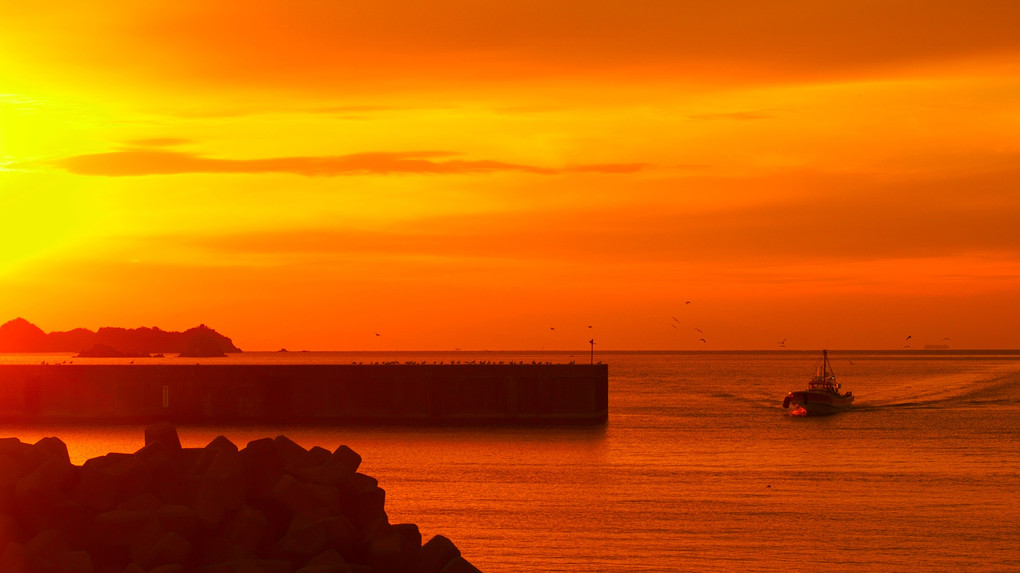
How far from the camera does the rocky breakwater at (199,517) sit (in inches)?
574

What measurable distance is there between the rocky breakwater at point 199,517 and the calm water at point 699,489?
332 inches

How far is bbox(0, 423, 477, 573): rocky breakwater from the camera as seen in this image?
14.6 m

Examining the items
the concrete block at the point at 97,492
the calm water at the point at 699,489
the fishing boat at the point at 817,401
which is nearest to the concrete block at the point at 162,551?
the concrete block at the point at 97,492

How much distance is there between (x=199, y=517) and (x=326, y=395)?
165 feet

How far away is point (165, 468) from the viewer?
16656 millimetres

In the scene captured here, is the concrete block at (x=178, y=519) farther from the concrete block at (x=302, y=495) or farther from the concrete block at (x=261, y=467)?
the concrete block at (x=261, y=467)

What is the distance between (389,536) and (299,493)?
4.47 feet

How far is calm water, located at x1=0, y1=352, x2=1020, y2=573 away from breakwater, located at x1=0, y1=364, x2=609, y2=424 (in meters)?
2.47

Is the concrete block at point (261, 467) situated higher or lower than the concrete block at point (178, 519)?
higher

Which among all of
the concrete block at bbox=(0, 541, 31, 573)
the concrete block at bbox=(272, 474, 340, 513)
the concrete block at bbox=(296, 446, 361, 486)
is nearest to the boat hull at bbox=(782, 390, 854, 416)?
the concrete block at bbox=(296, 446, 361, 486)

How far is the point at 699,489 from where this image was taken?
125ft

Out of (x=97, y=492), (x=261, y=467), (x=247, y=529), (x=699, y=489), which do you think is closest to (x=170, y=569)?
(x=247, y=529)

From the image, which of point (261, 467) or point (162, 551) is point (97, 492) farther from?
point (261, 467)

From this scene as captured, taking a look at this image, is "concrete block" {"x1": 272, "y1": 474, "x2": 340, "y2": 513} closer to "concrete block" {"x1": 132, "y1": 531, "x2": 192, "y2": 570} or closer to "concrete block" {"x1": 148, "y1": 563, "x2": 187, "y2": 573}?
"concrete block" {"x1": 132, "y1": 531, "x2": 192, "y2": 570}
